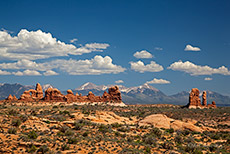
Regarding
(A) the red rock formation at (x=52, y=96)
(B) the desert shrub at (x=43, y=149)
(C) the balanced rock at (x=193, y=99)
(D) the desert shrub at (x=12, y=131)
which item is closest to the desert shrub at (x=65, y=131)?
(D) the desert shrub at (x=12, y=131)

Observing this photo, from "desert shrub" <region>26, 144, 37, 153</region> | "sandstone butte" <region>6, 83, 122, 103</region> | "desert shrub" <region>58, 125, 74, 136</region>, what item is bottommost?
"desert shrub" <region>26, 144, 37, 153</region>

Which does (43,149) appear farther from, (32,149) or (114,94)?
(114,94)

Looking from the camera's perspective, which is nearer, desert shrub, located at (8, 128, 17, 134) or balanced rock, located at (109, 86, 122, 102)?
desert shrub, located at (8, 128, 17, 134)

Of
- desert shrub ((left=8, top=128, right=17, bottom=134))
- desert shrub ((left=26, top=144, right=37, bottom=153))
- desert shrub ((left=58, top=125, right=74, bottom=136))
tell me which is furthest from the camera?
desert shrub ((left=58, top=125, right=74, bottom=136))

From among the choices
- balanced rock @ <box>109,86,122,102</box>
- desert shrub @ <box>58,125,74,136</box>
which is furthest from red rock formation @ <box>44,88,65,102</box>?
desert shrub @ <box>58,125,74,136</box>

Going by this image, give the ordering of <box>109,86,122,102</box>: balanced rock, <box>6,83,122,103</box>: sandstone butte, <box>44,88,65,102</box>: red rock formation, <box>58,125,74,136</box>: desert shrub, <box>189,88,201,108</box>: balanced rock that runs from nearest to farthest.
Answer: <box>58,125,74,136</box>: desert shrub, <box>6,83,122,103</box>: sandstone butte, <box>44,88,65,102</box>: red rock formation, <box>189,88,201,108</box>: balanced rock, <box>109,86,122,102</box>: balanced rock

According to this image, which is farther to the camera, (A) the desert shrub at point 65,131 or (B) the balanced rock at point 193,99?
(B) the balanced rock at point 193,99

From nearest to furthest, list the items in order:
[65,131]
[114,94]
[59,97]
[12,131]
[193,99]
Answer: [12,131] → [65,131] → [59,97] → [193,99] → [114,94]

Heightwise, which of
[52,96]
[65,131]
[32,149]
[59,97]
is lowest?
[32,149]

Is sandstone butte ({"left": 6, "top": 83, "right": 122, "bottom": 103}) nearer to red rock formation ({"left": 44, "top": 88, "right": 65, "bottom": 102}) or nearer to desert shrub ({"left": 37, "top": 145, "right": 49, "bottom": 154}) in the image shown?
red rock formation ({"left": 44, "top": 88, "right": 65, "bottom": 102})

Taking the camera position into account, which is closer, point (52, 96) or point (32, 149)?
point (32, 149)

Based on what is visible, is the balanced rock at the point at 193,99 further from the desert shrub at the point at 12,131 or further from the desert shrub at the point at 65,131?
the desert shrub at the point at 12,131

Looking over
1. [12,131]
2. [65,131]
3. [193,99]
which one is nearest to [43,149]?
[12,131]

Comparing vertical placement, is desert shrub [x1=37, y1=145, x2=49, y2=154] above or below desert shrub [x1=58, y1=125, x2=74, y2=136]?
below
